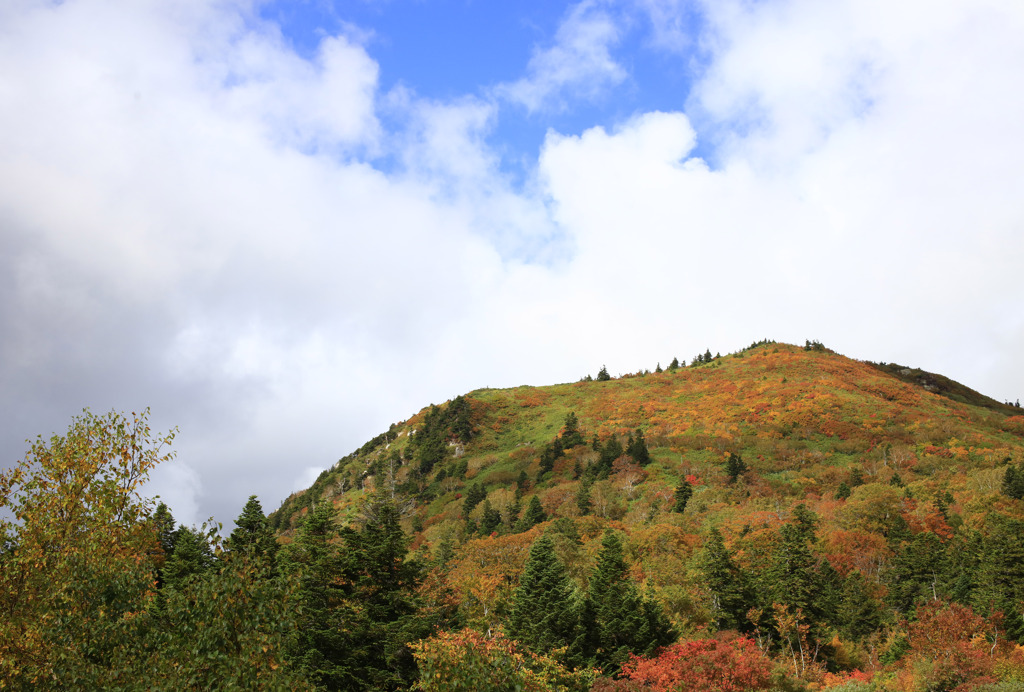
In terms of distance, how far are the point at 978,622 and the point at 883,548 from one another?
2074 cm

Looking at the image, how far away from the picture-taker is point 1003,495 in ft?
214

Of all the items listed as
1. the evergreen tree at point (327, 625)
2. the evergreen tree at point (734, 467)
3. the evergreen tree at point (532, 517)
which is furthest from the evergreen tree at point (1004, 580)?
the evergreen tree at point (327, 625)

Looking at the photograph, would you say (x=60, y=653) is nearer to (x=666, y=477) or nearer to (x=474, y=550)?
(x=474, y=550)

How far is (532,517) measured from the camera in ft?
265

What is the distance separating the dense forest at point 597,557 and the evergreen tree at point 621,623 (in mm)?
177

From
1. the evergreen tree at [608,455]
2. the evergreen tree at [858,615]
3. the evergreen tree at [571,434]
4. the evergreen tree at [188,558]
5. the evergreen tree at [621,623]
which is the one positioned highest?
the evergreen tree at [571,434]

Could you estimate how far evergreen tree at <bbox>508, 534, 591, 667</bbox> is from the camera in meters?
41.3

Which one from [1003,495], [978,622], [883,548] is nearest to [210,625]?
[978,622]

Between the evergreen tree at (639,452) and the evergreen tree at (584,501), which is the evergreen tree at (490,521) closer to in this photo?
the evergreen tree at (584,501)

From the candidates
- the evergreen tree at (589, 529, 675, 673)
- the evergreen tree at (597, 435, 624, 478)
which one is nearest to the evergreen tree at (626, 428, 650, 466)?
the evergreen tree at (597, 435, 624, 478)

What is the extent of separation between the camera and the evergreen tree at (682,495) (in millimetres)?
77000

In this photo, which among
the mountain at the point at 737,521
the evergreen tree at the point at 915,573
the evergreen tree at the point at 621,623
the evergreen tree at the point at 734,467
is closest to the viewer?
the evergreen tree at the point at 621,623

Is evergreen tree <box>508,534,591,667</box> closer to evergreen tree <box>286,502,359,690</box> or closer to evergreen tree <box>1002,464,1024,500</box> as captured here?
evergreen tree <box>286,502,359,690</box>

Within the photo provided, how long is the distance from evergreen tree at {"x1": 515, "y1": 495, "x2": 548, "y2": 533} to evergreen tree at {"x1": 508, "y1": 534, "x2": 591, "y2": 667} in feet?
115
